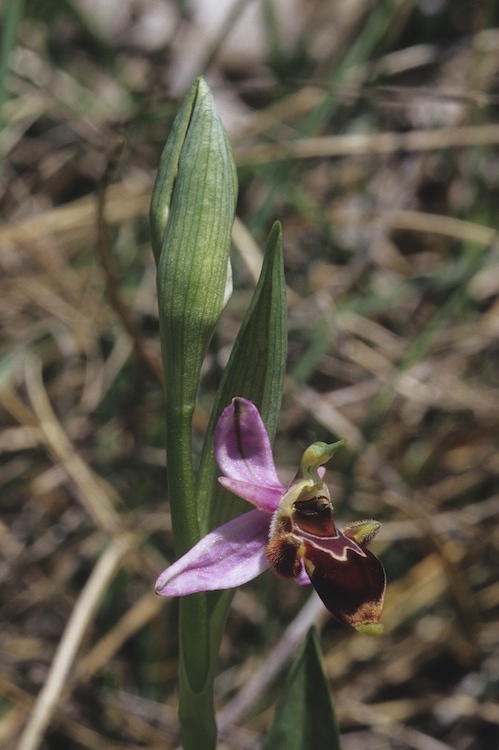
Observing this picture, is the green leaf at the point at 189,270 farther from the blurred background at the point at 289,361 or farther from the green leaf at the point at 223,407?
the blurred background at the point at 289,361

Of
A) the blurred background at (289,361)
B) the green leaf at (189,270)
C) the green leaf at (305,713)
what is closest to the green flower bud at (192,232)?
the green leaf at (189,270)

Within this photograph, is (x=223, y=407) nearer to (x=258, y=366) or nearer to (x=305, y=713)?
(x=258, y=366)

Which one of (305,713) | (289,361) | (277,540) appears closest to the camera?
(277,540)

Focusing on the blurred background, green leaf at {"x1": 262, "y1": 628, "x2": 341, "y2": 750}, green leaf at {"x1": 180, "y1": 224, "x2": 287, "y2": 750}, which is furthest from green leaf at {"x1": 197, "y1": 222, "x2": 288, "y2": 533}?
the blurred background

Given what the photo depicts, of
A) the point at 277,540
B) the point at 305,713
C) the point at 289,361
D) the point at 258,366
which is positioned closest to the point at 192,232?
the point at 258,366

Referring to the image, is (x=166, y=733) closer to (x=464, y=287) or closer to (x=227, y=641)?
(x=227, y=641)

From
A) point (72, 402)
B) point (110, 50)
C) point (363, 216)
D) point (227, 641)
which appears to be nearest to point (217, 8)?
point (110, 50)
